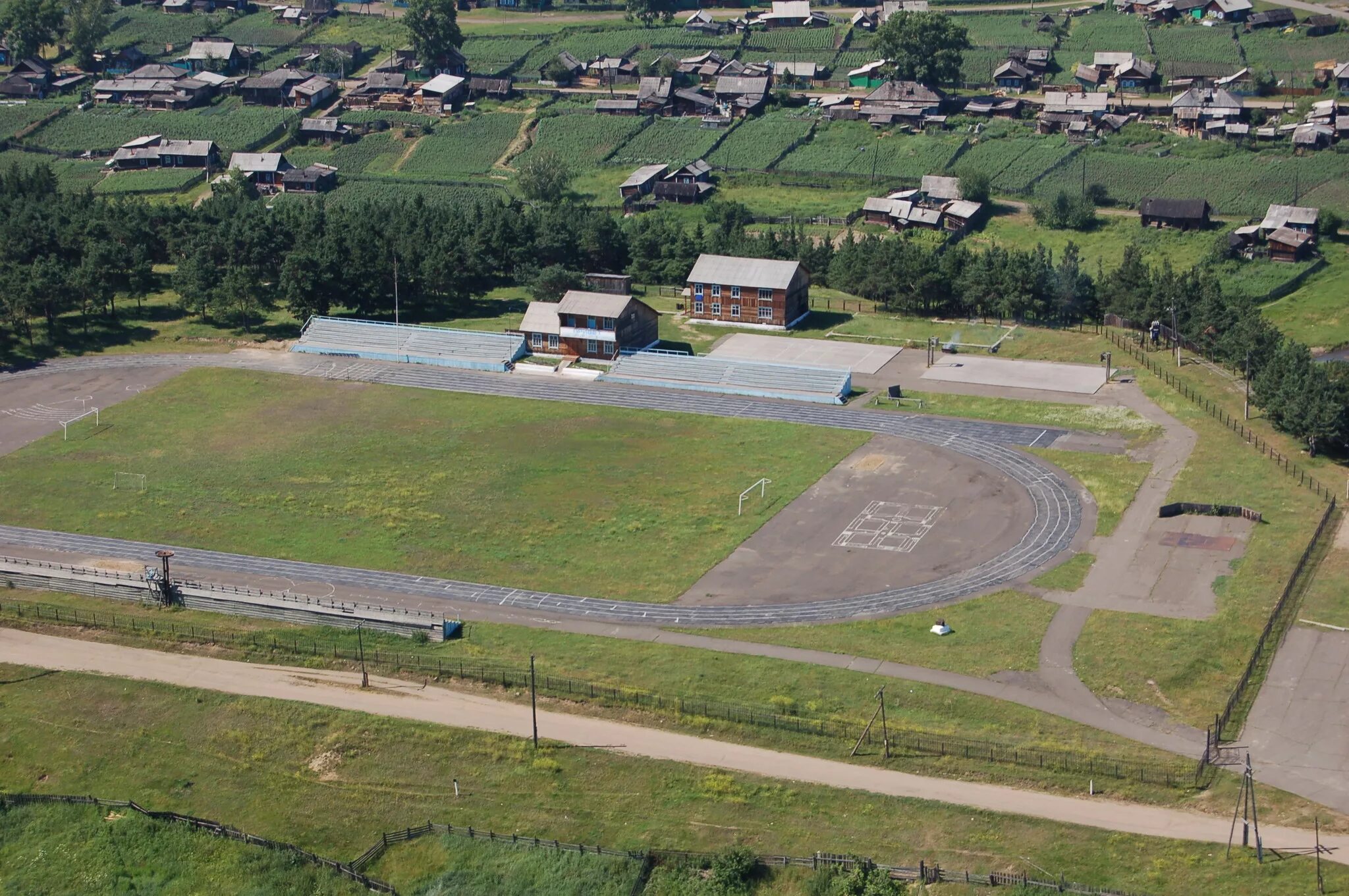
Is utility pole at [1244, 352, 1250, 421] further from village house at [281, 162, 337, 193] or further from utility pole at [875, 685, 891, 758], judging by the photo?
village house at [281, 162, 337, 193]

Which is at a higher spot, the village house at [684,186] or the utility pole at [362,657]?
the village house at [684,186]

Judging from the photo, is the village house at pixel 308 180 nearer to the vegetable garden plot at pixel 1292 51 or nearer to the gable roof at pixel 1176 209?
the gable roof at pixel 1176 209

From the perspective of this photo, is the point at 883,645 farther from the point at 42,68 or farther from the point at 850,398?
the point at 42,68

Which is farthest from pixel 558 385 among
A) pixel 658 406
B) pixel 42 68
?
pixel 42 68

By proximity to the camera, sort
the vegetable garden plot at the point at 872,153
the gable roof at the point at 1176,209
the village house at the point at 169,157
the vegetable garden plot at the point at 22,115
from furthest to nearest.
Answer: the vegetable garden plot at the point at 22,115, the village house at the point at 169,157, the vegetable garden plot at the point at 872,153, the gable roof at the point at 1176,209

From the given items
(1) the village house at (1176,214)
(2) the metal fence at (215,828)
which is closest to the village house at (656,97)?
(1) the village house at (1176,214)

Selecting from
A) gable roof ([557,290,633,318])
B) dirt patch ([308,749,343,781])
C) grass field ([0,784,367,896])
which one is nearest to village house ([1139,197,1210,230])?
gable roof ([557,290,633,318])
